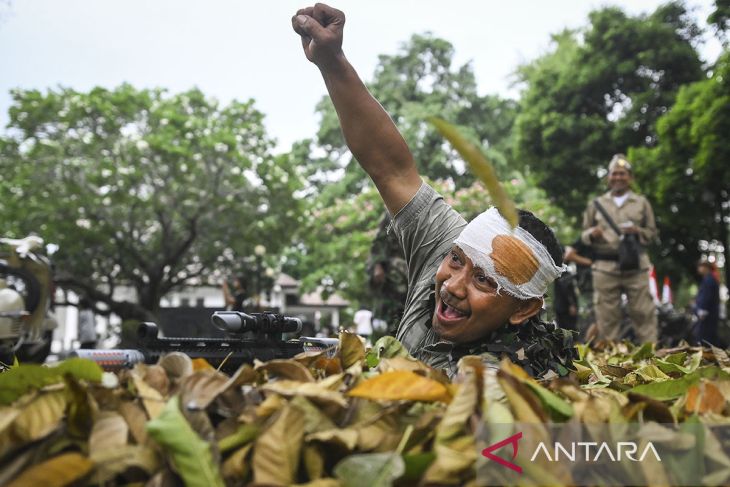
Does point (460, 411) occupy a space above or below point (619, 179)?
below

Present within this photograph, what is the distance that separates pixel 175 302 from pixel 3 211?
3275 centimetres

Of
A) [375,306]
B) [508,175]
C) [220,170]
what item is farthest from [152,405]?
[508,175]

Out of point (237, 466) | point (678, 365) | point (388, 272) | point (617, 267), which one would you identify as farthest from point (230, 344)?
point (617, 267)

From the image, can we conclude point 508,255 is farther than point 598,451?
Yes

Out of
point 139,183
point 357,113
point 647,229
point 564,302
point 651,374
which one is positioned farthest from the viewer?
point 139,183

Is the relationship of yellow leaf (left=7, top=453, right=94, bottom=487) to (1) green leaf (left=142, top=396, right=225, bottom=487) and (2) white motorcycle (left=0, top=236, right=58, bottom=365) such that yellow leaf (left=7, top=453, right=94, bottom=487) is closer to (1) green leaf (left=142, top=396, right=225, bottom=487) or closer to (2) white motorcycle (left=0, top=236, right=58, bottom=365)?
(1) green leaf (left=142, top=396, right=225, bottom=487)

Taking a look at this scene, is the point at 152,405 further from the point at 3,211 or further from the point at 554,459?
the point at 3,211

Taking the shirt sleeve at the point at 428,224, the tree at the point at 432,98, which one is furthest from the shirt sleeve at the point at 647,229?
the tree at the point at 432,98

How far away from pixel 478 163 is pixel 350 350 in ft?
2.42

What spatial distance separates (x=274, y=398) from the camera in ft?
3.98

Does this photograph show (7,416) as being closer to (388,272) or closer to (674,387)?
(674,387)

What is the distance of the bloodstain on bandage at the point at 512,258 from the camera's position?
219 centimetres

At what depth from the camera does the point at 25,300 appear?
7.90 meters

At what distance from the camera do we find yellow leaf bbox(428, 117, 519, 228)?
1.17 meters
